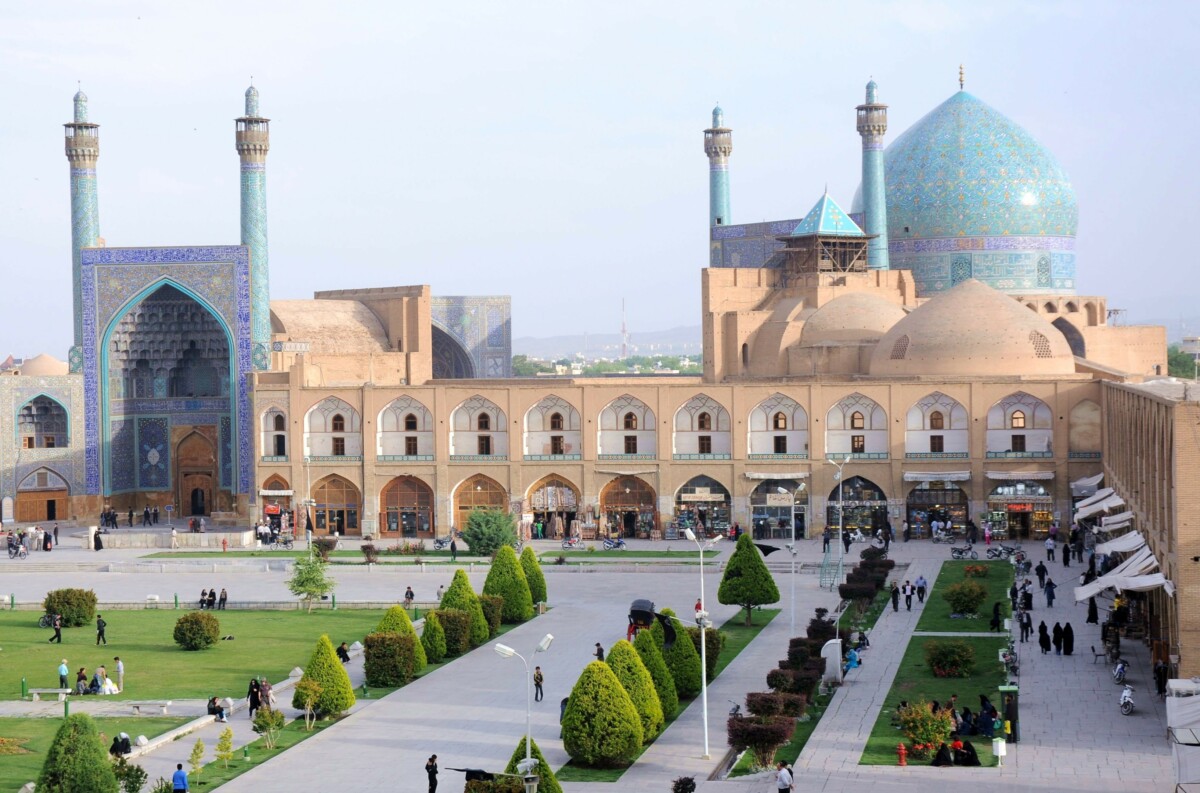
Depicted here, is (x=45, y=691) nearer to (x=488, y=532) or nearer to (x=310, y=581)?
(x=310, y=581)

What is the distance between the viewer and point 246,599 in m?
33.7

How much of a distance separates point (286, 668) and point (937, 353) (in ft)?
71.8

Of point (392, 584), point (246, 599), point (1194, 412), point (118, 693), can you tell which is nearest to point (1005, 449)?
point (392, 584)

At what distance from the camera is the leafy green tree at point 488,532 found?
38188 mm

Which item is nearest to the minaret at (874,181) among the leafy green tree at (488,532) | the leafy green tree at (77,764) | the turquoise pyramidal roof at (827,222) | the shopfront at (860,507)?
the turquoise pyramidal roof at (827,222)

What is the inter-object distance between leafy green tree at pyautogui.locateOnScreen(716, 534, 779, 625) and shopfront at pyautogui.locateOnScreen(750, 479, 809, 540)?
12.3 m

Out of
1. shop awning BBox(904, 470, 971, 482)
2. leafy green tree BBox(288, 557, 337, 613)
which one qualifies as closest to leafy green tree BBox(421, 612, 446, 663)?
leafy green tree BBox(288, 557, 337, 613)

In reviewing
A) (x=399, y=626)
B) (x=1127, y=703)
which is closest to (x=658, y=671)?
(x=399, y=626)

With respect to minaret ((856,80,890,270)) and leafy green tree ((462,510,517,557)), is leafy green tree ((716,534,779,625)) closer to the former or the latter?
leafy green tree ((462,510,517,557))

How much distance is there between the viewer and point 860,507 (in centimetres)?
4244

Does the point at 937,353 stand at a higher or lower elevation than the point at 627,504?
higher

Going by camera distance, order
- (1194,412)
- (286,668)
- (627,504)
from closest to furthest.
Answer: (1194,412) < (286,668) < (627,504)

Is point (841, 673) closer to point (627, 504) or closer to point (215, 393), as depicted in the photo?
point (627, 504)

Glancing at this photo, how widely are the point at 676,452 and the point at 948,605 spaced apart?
45.8 ft
